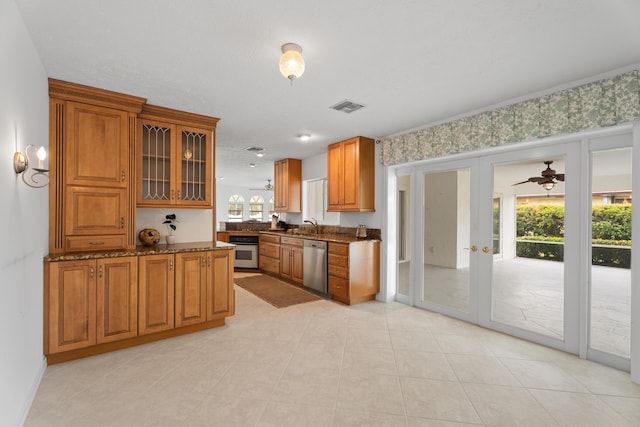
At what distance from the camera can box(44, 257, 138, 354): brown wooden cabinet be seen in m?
2.59

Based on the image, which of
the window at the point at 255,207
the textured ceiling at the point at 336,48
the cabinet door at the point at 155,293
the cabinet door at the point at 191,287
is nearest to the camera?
the textured ceiling at the point at 336,48

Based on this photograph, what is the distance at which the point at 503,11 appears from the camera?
1.83 meters

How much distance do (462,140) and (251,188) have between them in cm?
1126

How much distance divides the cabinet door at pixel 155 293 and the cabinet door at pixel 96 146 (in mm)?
841

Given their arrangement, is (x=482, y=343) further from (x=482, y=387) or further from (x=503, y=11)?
(x=503, y=11)

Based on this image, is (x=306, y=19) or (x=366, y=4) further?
(x=306, y=19)

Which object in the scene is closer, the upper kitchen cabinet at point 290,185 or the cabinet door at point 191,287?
the cabinet door at point 191,287

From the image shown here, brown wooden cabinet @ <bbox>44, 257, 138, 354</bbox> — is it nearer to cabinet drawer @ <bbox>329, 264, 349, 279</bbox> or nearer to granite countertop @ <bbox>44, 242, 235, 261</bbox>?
granite countertop @ <bbox>44, 242, 235, 261</bbox>

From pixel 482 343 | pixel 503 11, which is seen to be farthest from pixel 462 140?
pixel 482 343

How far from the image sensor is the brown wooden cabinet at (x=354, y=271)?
4.43 meters

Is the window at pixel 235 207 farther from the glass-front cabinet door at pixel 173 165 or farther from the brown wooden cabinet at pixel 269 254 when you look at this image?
the glass-front cabinet door at pixel 173 165

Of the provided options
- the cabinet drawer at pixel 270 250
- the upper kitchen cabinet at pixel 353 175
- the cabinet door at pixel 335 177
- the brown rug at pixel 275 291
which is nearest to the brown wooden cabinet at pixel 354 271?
the brown rug at pixel 275 291

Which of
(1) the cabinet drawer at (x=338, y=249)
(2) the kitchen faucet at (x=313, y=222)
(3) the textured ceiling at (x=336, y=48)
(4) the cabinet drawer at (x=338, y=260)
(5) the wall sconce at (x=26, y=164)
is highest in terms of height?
(3) the textured ceiling at (x=336, y=48)

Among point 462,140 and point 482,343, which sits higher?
point 462,140
